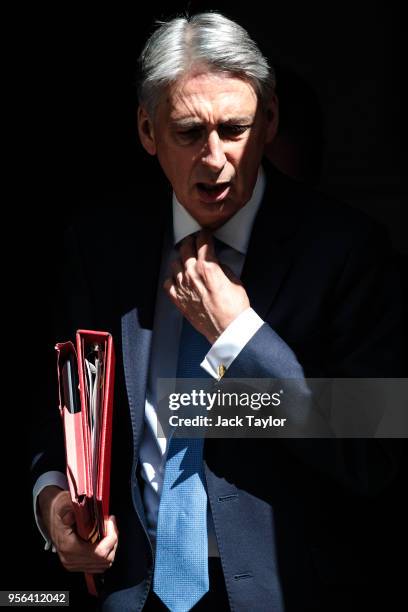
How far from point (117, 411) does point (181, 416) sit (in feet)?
0.58

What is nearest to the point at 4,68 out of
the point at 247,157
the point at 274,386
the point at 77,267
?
the point at 77,267

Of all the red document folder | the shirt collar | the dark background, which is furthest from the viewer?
the dark background

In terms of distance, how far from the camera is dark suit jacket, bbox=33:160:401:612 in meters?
2.24

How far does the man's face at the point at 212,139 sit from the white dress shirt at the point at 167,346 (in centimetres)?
7

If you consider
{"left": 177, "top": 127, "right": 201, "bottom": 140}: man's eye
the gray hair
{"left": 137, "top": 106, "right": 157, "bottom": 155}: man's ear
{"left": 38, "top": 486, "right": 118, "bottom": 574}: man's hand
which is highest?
the gray hair

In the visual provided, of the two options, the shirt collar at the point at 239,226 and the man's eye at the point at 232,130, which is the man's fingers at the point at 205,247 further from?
the man's eye at the point at 232,130

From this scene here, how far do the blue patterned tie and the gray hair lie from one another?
2.56 ft

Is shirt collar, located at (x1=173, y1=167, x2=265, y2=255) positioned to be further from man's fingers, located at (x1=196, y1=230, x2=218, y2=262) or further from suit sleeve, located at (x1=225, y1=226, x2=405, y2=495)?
suit sleeve, located at (x1=225, y1=226, x2=405, y2=495)

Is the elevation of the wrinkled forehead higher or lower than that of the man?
higher

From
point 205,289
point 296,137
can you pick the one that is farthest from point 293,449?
point 296,137

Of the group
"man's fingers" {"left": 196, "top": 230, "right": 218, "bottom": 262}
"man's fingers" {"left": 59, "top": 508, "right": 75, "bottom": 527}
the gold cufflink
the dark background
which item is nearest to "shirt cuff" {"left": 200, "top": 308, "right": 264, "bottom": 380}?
the gold cufflink

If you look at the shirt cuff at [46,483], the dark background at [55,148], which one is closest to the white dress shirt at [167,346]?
the shirt cuff at [46,483]

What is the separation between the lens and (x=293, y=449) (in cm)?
222

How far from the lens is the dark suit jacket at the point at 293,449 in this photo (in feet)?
7.34
